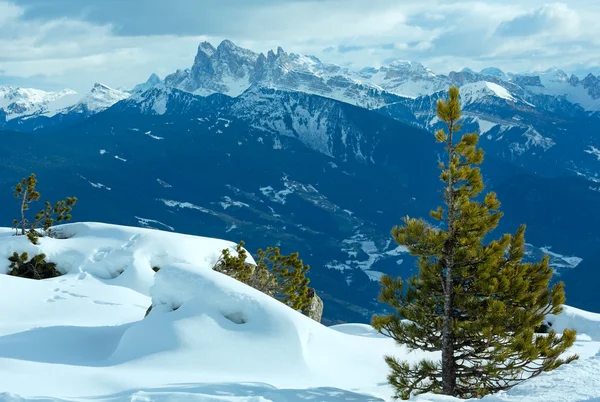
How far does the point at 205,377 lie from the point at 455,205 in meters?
9.35

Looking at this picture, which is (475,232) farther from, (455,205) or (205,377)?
(205,377)

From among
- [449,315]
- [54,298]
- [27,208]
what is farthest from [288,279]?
[449,315]

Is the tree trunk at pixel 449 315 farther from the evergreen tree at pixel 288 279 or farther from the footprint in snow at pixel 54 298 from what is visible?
the evergreen tree at pixel 288 279

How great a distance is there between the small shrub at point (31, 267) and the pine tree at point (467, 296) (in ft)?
95.5

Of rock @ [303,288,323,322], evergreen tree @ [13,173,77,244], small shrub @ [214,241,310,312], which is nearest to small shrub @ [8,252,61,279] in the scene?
evergreen tree @ [13,173,77,244]

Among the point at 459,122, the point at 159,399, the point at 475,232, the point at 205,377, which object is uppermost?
the point at 459,122

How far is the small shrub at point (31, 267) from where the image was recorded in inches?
1517

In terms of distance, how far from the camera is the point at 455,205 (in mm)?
17188

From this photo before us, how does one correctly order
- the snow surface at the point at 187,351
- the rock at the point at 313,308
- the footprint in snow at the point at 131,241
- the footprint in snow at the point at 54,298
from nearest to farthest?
1. the snow surface at the point at 187,351
2. the footprint in snow at the point at 54,298
3. the footprint in snow at the point at 131,241
4. the rock at the point at 313,308

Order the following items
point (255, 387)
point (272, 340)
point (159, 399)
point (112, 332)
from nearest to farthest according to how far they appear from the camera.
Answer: point (159, 399), point (255, 387), point (272, 340), point (112, 332)

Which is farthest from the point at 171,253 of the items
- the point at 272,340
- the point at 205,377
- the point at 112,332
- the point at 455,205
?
the point at 455,205

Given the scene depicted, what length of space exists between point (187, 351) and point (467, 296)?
9469 mm

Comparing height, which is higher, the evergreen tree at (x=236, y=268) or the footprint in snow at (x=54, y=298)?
the evergreen tree at (x=236, y=268)

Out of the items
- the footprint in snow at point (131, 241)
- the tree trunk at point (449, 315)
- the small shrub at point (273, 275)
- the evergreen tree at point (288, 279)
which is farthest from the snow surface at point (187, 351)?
the evergreen tree at point (288, 279)
